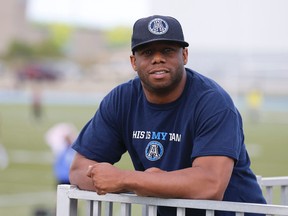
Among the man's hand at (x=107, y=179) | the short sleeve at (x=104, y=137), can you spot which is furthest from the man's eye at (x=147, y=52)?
the man's hand at (x=107, y=179)

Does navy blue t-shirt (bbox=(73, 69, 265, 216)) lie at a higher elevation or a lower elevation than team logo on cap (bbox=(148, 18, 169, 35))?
lower

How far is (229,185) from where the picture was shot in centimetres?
438

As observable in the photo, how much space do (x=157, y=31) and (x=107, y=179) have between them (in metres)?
0.73

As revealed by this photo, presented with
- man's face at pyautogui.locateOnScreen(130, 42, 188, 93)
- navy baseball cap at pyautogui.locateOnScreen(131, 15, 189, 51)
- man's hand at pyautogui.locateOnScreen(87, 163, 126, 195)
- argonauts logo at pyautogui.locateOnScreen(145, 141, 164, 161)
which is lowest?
man's hand at pyautogui.locateOnScreen(87, 163, 126, 195)

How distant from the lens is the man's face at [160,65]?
4203mm

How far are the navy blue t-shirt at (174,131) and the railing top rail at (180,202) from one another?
0.33 m

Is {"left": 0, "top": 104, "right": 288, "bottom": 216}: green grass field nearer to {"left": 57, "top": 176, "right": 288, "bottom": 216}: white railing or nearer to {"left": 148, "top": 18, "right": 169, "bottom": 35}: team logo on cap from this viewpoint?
{"left": 57, "top": 176, "right": 288, "bottom": 216}: white railing

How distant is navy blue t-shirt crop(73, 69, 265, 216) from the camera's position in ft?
13.7

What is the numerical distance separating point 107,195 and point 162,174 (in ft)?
0.90

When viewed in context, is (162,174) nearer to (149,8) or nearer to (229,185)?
(229,185)

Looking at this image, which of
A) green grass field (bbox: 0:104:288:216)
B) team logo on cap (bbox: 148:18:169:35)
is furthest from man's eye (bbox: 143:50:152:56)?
green grass field (bbox: 0:104:288:216)

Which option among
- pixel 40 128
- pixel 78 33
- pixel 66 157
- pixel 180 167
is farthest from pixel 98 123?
pixel 78 33

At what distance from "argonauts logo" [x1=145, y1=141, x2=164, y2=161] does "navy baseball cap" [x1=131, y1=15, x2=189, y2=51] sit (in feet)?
1.62

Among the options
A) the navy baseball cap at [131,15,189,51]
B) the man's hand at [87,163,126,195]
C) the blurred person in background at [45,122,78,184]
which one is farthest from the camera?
the blurred person in background at [45,122,78,184]
